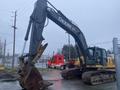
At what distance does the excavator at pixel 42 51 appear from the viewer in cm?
1614

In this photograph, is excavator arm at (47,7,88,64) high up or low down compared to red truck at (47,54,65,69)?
up

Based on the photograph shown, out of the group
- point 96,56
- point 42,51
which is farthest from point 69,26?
point 42,51

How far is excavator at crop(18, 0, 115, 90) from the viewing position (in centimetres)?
1614

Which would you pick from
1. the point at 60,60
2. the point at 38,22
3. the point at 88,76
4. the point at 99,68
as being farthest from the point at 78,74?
the point at 60,60

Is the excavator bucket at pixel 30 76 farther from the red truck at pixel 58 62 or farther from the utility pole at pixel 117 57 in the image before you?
the red truck at pixel 58 62

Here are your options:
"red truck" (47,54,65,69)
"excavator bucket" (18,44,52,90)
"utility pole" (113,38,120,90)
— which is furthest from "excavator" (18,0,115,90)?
"red truck" (47,54,65,69)

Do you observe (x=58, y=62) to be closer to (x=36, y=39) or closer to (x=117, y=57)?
(x=36, y=39)

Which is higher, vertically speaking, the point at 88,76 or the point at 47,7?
the point at 47,7

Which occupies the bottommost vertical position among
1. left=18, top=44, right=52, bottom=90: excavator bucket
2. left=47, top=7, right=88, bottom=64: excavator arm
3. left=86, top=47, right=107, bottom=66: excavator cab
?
left=18, top=44, right=52, bottom=90: excavator bucket

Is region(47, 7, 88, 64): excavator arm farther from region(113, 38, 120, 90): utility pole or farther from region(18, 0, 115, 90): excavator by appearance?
region(113, 38, 120, 90): utility pole

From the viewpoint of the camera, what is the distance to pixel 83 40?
77.6ft

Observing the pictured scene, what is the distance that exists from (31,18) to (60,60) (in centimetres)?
3632

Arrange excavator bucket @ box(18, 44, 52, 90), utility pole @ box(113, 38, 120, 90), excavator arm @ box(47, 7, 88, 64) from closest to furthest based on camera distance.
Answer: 1. utility pole @ box(113, 38, 120, 90)
2. excavator bucket @ box(18, 44, 52, 90)
3. excavator arm @ box(47, 7, 88, 64)

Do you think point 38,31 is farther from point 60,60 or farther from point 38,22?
point 60,60
